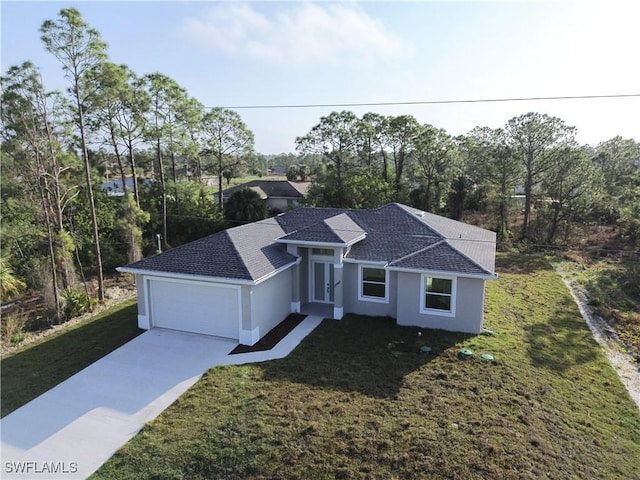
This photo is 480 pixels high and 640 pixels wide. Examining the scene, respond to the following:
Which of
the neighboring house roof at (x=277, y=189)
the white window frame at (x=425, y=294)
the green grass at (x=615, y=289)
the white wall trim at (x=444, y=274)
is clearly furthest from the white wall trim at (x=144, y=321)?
the neighboring house roof at (x=277, y=189)

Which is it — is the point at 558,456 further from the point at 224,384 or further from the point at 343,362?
the point at 224,384

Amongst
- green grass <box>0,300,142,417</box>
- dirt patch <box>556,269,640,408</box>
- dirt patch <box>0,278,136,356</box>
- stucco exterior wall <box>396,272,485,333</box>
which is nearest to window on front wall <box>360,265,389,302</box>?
stucco exterior wall <box>396,272,485,333</box>

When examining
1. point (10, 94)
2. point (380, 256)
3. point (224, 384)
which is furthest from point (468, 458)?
point (10, 94)

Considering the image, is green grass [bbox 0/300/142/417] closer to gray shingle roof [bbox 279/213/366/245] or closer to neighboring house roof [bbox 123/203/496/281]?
neighboring house roof [bbox 123/203/496/281]

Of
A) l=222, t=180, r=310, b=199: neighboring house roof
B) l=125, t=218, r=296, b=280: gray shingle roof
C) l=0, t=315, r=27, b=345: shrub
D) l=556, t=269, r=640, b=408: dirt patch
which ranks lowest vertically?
l=556, t=269, r=640, b=408: dirt patch

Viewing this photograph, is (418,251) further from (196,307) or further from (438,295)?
(196,307)

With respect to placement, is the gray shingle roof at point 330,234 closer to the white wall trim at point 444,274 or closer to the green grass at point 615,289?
the white wall trim at point 444,274
